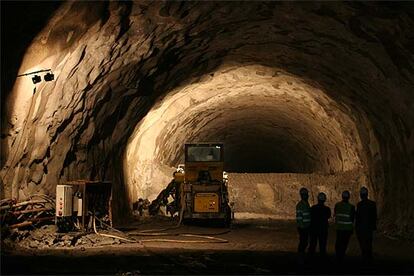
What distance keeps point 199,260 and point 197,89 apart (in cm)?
950

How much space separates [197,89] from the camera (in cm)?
1867

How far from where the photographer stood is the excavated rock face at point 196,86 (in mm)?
11195

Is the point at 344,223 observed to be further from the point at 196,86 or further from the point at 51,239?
the point at 196,86

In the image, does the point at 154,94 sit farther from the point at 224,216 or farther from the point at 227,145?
the point at 227,145

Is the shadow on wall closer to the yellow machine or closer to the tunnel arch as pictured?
the tunnel arch

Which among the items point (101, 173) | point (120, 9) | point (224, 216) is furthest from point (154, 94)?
point (120, 9)

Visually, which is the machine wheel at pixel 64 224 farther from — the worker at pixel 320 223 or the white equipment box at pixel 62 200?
the worker at pixel 320 223

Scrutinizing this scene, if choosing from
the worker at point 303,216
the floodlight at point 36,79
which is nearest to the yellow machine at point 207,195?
the worker at point 303,216

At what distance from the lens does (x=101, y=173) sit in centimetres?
1641

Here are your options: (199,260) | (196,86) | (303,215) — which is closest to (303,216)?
(303,215)

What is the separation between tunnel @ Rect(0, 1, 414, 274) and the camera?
10.9m

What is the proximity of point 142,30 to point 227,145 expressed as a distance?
59.8 feet

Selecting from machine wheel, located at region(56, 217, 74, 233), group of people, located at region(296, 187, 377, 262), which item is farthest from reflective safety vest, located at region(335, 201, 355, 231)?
machine wheel, located at region(56, 217, 74, 233)

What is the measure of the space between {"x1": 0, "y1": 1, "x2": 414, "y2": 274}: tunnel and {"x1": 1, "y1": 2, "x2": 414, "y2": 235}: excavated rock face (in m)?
0.04
